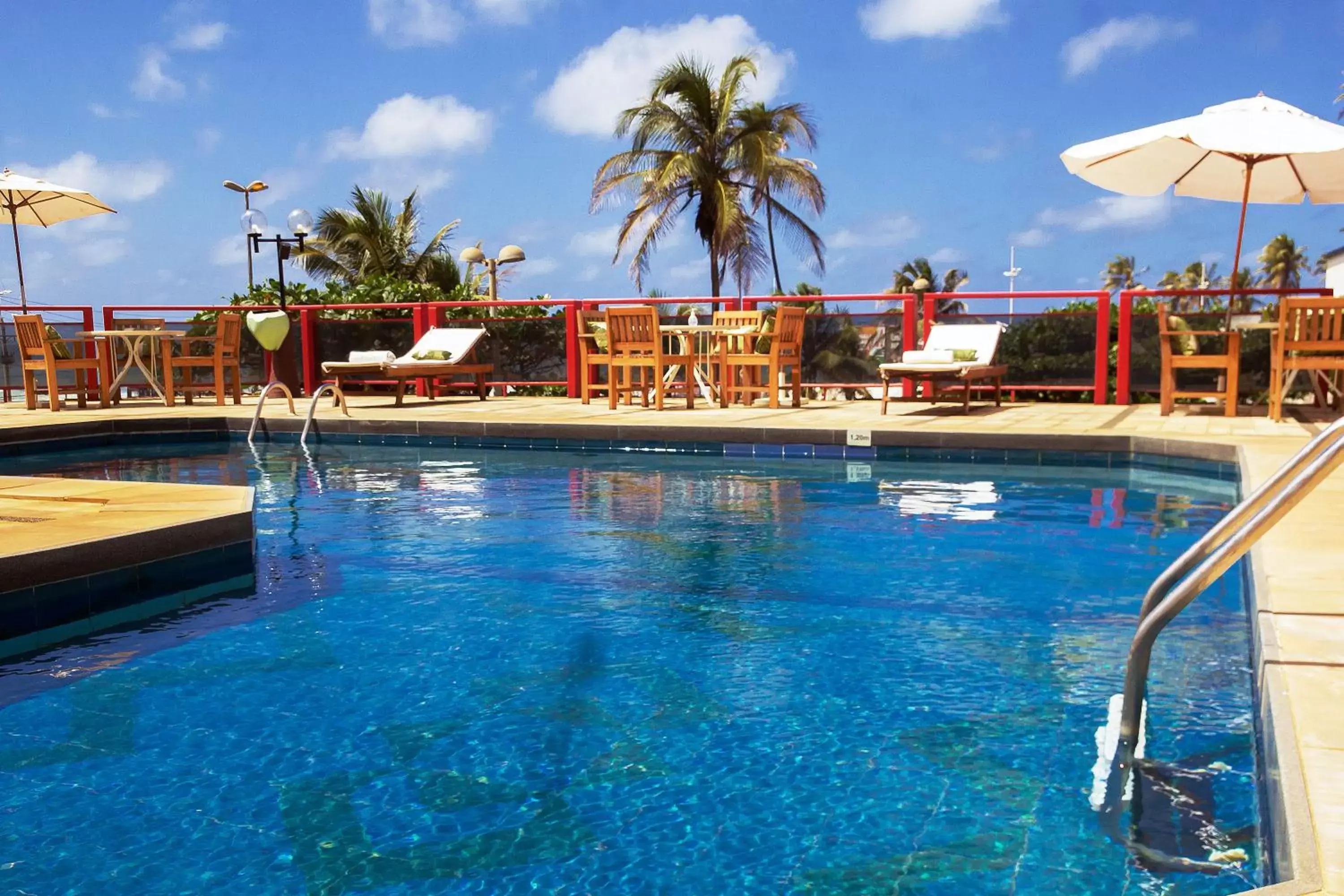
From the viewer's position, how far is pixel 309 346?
1394 centimetres

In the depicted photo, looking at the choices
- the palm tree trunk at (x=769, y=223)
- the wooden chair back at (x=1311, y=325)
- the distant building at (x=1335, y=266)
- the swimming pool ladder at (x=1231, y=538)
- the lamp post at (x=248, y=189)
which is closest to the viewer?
the swimming pool ladder at (x=1231, y=538)

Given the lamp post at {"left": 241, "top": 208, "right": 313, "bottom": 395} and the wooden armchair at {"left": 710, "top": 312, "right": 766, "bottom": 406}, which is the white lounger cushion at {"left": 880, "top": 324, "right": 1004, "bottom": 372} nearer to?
the wooden armchair at {"left": 710, "top": 312, "right": 766, "bottom": 406}

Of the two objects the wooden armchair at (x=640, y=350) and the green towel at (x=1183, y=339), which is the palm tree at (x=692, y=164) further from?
the green towel at (x=1183, y=339)

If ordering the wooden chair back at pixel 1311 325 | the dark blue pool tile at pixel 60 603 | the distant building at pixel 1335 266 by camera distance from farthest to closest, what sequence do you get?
1. the distant building at pixel 1335 266
2. the wooden chair back at pixel 1311 325
3. the dark blue pool tile at pixel 60 603

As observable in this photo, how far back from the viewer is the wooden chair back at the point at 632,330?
10.7 metres

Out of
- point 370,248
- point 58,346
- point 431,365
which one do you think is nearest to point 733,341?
point 431,365

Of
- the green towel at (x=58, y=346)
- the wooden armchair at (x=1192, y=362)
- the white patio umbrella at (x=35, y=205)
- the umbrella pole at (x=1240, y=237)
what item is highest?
the white patio umbrella at (x=35, y=205)

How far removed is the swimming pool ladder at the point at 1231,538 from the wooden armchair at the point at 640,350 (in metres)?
8.03

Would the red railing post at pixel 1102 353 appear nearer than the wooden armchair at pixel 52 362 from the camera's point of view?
Yes

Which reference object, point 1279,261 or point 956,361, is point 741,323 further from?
point 1279,261

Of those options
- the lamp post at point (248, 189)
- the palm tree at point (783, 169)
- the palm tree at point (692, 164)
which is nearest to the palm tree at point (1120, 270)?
the palm tree at point (783, 169)

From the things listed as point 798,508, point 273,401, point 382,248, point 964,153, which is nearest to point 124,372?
point 273,401

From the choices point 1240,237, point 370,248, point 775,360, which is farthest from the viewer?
point 370,248

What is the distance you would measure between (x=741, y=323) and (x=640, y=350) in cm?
135
